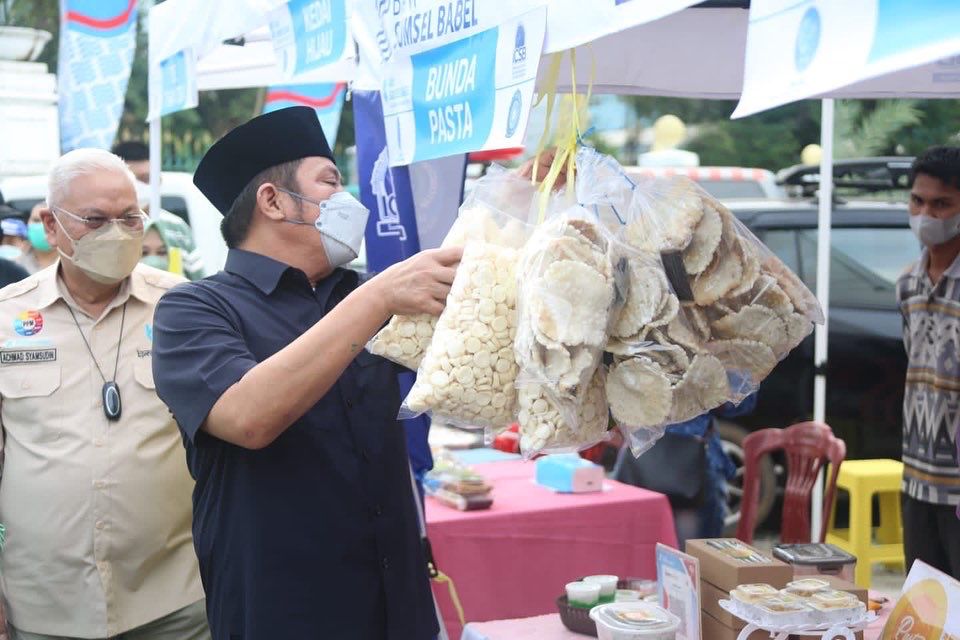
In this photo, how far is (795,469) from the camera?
4.63 meters

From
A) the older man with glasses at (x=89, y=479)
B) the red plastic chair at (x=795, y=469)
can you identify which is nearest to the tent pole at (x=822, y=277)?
the red plastic chair at (x=795, y=469)

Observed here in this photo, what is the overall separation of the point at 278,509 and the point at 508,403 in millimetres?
766

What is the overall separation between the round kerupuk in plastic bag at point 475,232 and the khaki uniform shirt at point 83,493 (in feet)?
4.18

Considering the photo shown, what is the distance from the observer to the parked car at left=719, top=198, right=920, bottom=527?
6250mm

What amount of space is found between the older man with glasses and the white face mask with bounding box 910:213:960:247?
8.62ft

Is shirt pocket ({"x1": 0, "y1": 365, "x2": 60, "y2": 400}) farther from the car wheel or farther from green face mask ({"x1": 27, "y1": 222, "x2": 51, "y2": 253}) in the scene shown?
the car wheel

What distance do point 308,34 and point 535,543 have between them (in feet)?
6.58

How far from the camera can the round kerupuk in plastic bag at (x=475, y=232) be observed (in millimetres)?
1817

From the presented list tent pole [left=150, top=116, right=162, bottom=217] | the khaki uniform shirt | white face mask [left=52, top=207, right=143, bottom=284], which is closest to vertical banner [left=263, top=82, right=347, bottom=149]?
tent pole [left=150, top=116, right=162, bottom=217]

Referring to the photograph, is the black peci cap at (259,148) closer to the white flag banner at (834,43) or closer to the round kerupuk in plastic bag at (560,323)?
the round kerupuk in plastic bag at (560,323)

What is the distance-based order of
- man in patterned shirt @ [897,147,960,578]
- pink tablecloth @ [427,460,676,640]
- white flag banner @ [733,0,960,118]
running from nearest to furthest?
1. white flag banner @ [733,0,960,118]
2. man in patterned shirt @ [897,147,960,578]
3. pink tablecloth @ [427,460,676,640]

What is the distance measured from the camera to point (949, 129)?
12.5 meters

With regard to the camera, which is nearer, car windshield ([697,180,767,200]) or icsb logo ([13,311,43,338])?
icsb logo ([13,311,43,338])

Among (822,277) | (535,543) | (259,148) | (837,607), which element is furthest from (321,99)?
(837,607)
